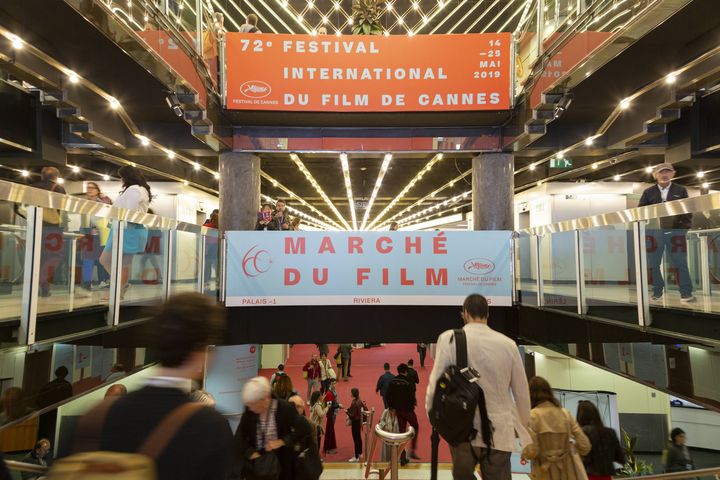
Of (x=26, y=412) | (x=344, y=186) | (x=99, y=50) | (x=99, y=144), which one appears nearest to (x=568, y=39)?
(x=99, y=50)

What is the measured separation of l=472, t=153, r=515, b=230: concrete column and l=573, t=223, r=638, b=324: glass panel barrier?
134 inches

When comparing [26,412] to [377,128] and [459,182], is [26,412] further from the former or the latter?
[459,182]

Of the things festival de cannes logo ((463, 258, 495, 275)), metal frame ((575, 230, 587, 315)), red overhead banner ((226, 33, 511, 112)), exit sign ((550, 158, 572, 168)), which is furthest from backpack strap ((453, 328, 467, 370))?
exit sign ((550, 158, 572, 168))

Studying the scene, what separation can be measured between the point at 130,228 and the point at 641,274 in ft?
16.8

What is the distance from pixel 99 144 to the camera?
8.95m

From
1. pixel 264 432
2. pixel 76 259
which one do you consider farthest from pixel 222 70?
pixel 264 432

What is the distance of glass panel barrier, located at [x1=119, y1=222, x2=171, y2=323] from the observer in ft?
15.9

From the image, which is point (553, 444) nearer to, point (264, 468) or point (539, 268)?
point (264, 468)

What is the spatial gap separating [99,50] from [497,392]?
6.27m

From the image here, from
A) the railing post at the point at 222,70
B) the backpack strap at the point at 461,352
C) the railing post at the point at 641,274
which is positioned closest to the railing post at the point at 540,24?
the railing post at the point at 641,274

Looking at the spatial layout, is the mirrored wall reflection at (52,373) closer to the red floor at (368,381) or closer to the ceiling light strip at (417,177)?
the red floor at (368,381)

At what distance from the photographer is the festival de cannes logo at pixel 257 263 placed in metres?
6.87

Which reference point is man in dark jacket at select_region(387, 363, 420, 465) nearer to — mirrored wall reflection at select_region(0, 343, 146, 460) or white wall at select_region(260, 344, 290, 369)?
mirrored wall reflection at select_region(0, 343, 146, 460)

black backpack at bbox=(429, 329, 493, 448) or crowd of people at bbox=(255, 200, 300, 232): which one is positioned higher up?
crowd of people at bbox=(255, 200, 300, 232)
